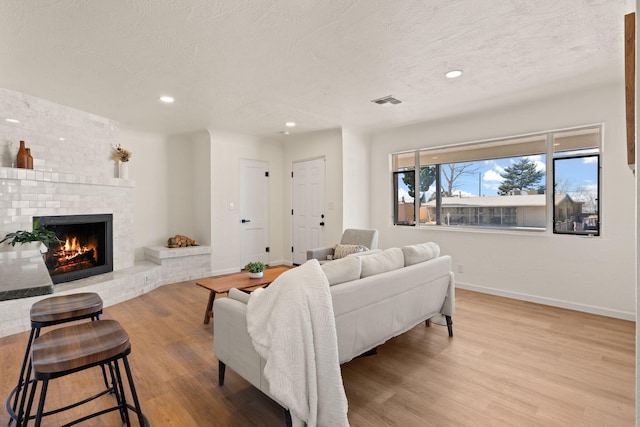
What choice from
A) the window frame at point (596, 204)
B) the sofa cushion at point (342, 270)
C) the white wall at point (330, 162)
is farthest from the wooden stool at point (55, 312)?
the window frame at point (596, 204)

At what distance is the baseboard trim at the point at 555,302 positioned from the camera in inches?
140

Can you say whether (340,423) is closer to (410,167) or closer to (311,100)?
(311,100)

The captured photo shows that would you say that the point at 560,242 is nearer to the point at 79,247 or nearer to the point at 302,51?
the point at 302,51

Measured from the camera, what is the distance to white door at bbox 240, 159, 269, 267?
20.1ft

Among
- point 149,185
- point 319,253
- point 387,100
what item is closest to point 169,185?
point 149,185

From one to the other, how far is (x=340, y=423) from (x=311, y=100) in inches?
134

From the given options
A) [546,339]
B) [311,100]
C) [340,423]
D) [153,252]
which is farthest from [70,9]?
[546,339]

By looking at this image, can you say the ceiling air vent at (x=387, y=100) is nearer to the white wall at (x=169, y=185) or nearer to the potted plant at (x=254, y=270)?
the potted plant at (x=254, y=270)

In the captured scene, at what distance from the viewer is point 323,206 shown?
5883 mm

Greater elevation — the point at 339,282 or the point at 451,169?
the point at 451,169

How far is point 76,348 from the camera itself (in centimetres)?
139

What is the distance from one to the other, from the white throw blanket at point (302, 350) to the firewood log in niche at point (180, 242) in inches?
163

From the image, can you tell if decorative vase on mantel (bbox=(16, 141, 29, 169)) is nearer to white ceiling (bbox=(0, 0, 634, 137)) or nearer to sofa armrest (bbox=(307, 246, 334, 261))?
white ceiling (bbox=(0, 0, 634, 137))

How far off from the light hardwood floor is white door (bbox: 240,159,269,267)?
2779mm
